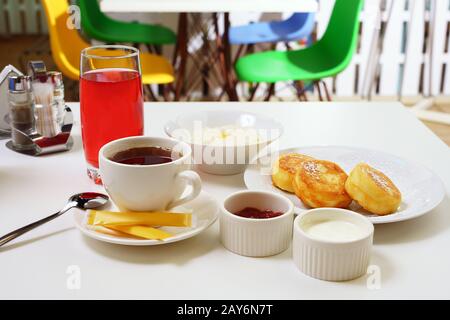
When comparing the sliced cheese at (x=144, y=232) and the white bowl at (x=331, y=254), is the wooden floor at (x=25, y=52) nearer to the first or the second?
the sliced cheese at (x=144, y=232)

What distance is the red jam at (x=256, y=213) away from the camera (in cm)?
85

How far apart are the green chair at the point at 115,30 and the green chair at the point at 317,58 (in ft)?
1.55

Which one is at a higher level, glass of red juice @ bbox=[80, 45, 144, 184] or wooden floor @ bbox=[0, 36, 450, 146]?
glass of red juice @ bbox=[80, 45, 144, 184]

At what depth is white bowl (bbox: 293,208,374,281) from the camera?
748 millimetres

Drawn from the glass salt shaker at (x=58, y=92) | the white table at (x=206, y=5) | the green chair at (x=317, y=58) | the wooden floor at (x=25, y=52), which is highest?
the white table at (x=206, y=5)

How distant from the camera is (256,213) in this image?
33.9 inches

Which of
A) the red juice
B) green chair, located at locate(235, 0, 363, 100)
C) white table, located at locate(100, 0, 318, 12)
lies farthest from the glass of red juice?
green chair, located at locate(235, 0, 363, 100)

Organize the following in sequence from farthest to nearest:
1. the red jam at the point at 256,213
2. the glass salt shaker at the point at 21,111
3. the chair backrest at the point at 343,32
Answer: the chair backrest at the point at 343,32 → the glass salt shaker at the point at 21,111 → the red jam at the point at 256,213

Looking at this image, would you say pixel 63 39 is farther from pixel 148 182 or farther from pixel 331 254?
pixel 331 254

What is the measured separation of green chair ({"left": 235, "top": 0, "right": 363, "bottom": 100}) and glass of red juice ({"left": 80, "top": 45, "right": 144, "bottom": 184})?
5.04ft

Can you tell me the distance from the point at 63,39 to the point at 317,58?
40.0 inches

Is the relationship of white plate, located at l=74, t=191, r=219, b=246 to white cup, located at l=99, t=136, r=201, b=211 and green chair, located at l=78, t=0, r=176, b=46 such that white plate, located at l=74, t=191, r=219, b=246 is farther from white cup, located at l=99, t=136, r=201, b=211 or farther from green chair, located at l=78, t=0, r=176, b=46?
green chair, located at l=78, t=0, r=176, b=46

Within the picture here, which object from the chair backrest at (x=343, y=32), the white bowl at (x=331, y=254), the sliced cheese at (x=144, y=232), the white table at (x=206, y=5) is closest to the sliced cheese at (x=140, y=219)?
the sliced cheese at (x=144, y=232)
